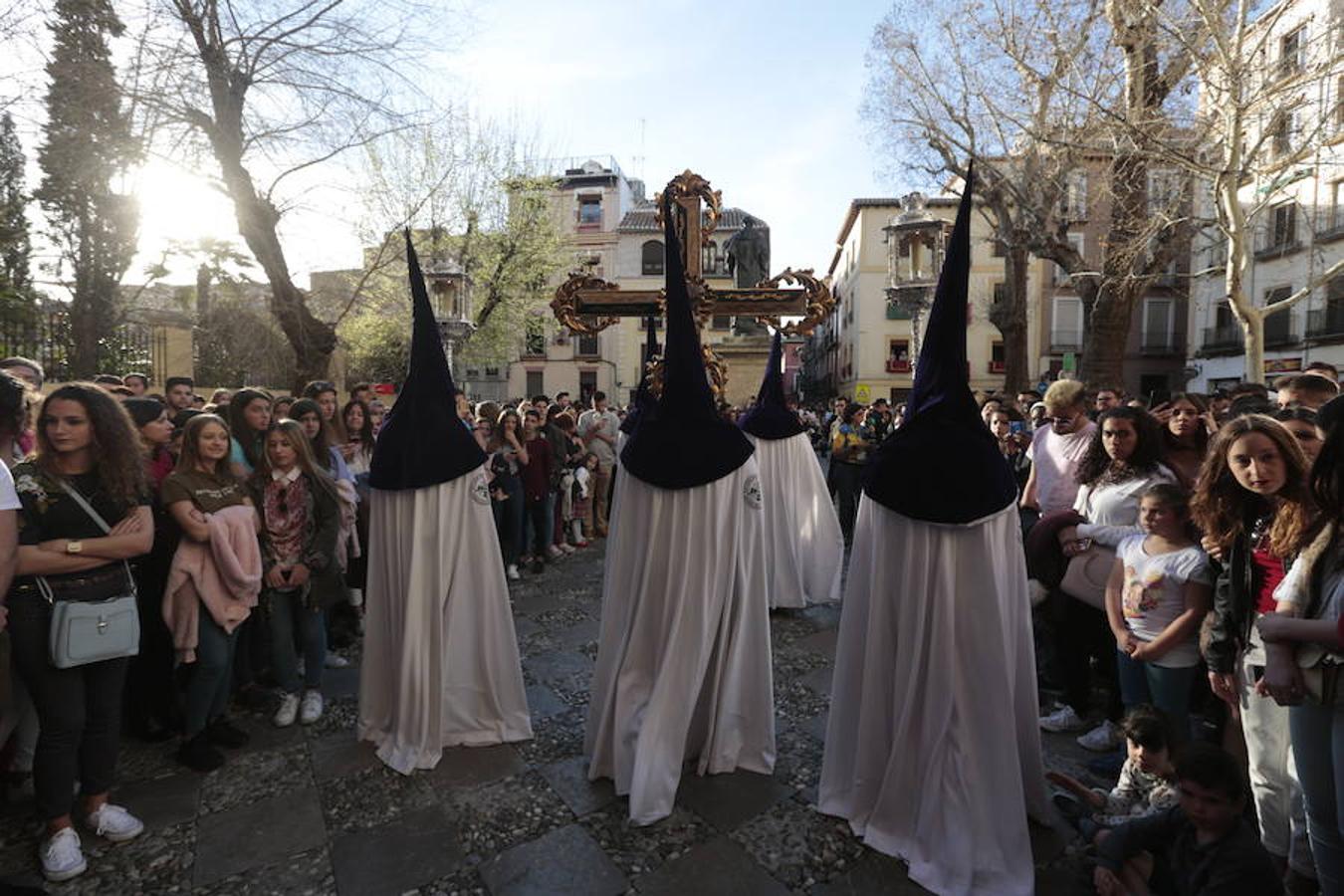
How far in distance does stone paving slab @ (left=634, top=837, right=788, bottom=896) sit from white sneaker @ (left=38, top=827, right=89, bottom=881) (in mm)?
2206

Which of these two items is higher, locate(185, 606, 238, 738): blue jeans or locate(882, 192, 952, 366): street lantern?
locate(882, 192, 952, 366): street lantern

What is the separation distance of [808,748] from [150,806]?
3.16 m

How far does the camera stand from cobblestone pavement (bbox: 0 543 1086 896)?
8.62 feet

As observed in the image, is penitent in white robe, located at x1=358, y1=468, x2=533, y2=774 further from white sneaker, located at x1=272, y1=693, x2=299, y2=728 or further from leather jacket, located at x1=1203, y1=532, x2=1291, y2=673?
leather jacket, located at x1=1203, y1=532, x2=1291, y2=673

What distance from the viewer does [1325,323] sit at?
2130 cm

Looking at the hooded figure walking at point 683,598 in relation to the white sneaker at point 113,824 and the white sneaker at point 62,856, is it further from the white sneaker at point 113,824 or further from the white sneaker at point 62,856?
the white sneaker at point 62,856

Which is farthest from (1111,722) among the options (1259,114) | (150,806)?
(1259,114)

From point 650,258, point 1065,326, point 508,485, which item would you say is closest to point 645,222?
point 650,258

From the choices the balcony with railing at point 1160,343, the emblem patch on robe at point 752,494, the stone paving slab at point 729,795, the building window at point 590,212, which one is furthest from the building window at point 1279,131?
the building window at point 590,212

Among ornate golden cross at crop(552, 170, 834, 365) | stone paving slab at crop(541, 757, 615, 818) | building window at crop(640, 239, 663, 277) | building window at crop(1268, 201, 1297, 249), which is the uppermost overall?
building window at crop(640, 239, 663, 277)

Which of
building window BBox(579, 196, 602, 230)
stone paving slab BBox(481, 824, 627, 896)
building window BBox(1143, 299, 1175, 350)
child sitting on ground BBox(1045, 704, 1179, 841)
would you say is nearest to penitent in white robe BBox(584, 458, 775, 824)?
stone paving slab BBox(481, 824, 627, 896)

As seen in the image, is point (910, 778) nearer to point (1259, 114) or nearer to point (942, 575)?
point (942, 575)

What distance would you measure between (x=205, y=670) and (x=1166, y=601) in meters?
4.70

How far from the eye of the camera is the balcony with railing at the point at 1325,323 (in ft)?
68.3
